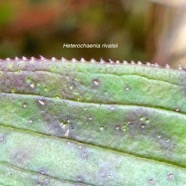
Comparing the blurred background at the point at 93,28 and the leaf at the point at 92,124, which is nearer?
the leaf at the point at 92,124

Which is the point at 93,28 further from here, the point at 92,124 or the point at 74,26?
the point at 92,124

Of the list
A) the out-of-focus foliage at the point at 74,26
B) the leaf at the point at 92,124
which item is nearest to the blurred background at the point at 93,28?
the out-of-focus foliage at the point at 74,26

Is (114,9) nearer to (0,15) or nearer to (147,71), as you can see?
(0,15)

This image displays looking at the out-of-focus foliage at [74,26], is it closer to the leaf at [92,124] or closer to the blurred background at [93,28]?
the blurred background at [93,28]

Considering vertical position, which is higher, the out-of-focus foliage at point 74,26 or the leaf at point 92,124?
the out-of-focus foliage at point 74,26

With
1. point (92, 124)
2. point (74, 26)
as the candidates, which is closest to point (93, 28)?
point (74, 26)

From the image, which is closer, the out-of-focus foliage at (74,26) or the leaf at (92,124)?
the leaf at (92,124)

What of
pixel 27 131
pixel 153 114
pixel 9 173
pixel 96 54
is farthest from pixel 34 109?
pixel 96 54
